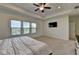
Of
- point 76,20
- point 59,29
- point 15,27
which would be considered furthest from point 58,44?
point 15,27

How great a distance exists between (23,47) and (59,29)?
0.69m

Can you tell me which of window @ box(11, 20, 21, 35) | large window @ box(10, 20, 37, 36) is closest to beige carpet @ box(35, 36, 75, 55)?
large window @ box(10, 20, 37, 36)

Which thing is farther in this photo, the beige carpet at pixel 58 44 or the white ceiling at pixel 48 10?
the beige carpet at pixel 58 44

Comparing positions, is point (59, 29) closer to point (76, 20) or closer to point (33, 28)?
point (76, 20)

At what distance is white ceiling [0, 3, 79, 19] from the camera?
1220 millimetres

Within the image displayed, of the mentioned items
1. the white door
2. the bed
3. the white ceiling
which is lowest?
the bed

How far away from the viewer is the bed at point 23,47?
1213 mm

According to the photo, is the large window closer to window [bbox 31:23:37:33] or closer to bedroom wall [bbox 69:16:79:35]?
window [bbox 31:23:37:33]

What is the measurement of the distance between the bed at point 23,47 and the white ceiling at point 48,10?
44 centimetres

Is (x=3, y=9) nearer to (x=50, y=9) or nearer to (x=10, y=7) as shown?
(x=10, y=7)

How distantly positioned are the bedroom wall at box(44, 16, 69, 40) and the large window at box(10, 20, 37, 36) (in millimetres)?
224

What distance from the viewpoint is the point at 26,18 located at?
1.35 m

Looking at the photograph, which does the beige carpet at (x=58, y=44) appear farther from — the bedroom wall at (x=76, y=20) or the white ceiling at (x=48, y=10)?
the white ceiling at (x=48, y=10)

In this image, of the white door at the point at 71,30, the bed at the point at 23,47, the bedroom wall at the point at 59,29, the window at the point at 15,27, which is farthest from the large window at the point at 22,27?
the white door at the point at 71,30
